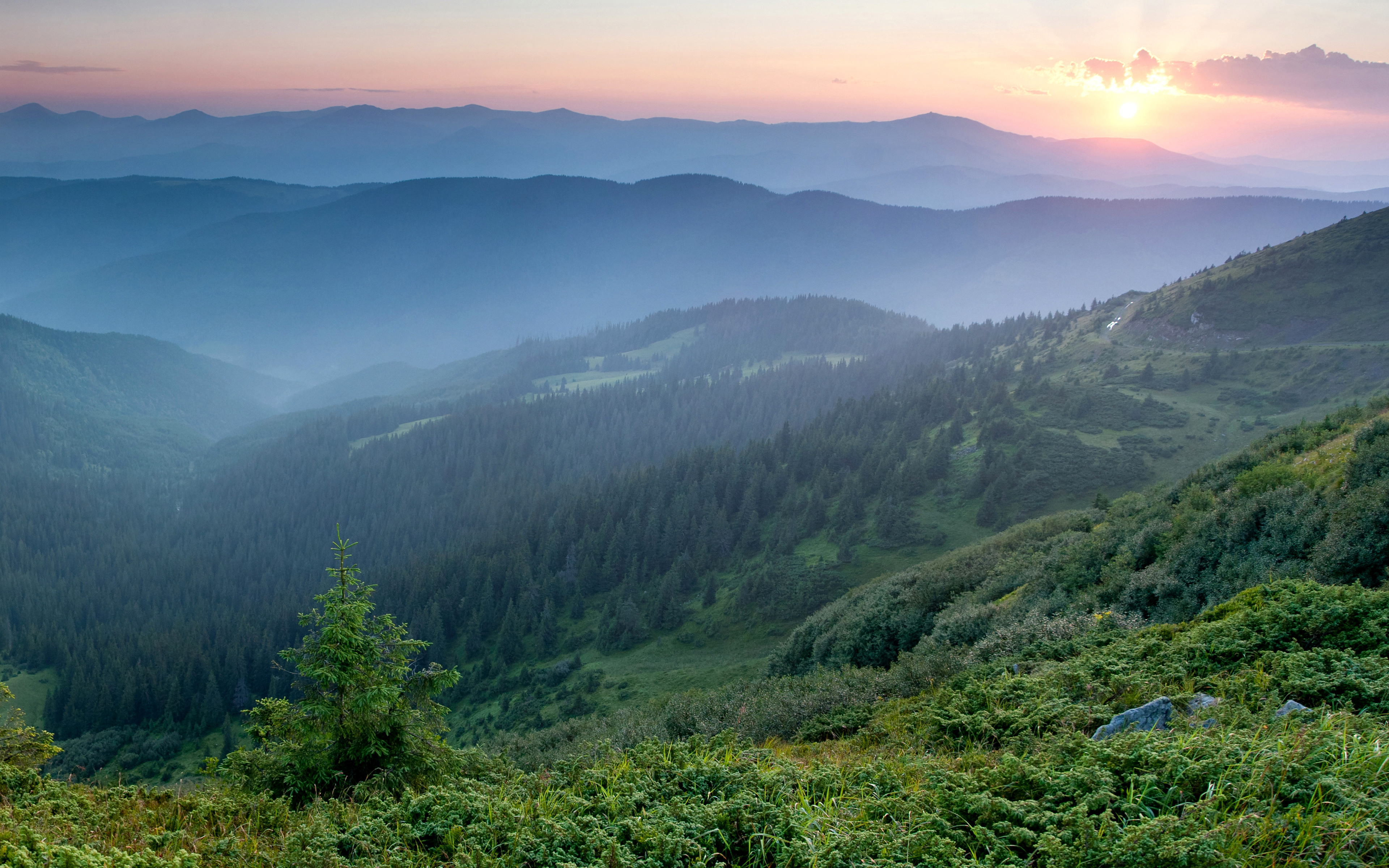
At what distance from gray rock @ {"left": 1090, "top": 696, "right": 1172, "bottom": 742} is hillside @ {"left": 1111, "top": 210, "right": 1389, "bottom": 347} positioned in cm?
13810

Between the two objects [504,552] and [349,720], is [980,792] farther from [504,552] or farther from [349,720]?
[504,552]

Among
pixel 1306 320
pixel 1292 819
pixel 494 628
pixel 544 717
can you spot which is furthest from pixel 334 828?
pixel 1306 320

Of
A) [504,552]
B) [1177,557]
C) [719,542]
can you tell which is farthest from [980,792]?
[504,552]

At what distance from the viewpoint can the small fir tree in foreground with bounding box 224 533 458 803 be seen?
14.2 meters

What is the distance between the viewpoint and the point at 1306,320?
11675 centimetres

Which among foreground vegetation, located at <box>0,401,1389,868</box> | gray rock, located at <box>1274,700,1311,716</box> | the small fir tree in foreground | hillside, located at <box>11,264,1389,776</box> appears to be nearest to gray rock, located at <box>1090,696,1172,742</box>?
foreground vegetation, located at <box>0,401,1389,868</box>

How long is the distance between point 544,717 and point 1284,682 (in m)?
73.3

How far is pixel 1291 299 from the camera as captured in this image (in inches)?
4820

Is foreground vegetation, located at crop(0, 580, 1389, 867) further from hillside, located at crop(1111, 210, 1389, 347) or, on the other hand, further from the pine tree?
hillside, located at crop(1111, 210, 1389, 347)

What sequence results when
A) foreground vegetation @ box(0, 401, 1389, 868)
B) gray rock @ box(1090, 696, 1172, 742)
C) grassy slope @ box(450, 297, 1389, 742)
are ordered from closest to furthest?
1. foreground vegetation @ box(0, 401, 1389, 868)
2. gray rock @ box(1090, 696, 1172, 742)
3. grassy slope @ box(450, 297, 1389, 742)

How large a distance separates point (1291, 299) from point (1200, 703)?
154084mm

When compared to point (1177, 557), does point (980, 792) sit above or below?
above

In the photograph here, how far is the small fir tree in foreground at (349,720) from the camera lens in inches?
561

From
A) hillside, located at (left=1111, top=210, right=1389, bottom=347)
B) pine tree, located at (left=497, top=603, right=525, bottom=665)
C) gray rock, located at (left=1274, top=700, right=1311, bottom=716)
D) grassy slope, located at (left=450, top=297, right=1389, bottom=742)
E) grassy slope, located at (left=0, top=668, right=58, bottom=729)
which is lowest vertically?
grassy slope, located at (left=0, top=668, right=58, bottom=729)
